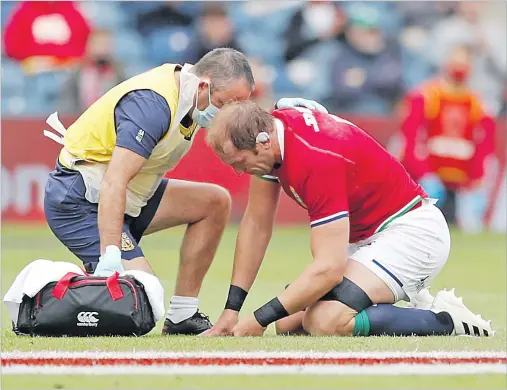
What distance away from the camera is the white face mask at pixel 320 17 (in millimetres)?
18078

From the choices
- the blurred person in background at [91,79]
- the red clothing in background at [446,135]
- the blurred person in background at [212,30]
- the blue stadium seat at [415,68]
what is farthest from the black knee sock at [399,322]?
the blue stadium seat at [415,68]

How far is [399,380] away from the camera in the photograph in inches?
217

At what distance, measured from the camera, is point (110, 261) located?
7121 millimetres

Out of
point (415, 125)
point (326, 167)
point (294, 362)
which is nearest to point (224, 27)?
point (415, 125)

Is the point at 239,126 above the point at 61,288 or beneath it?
above

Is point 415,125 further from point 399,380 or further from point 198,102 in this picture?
point 399,380

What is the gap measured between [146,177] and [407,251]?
1.77 m

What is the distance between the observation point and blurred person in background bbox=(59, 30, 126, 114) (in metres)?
17.1

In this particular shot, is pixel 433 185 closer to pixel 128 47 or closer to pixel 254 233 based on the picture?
pixel 128 47

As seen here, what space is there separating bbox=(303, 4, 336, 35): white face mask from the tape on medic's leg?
442 inches

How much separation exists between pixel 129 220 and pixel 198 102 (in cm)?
103

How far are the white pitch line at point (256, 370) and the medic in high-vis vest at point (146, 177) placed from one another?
1471 mm

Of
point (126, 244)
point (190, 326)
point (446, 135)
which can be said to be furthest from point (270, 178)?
point (446, 135)

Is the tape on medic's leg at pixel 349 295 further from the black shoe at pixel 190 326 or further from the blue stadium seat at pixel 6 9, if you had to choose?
the blue stadium seat at pixel 6 9
